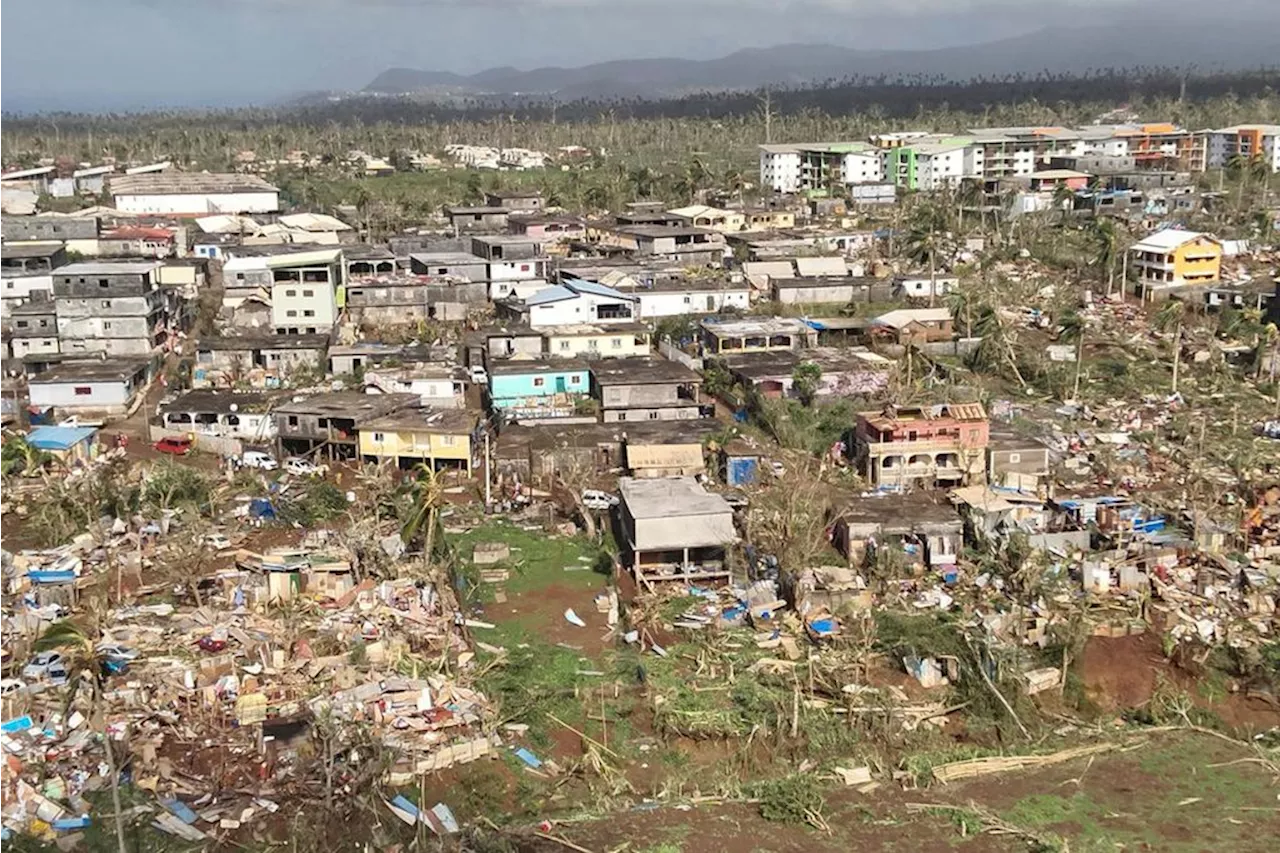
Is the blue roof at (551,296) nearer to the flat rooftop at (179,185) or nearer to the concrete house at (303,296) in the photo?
the concrete house at (303,296)

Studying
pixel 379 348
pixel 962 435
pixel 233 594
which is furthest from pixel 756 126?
pixel 233 594

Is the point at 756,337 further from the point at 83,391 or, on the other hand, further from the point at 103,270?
the point at 103,270

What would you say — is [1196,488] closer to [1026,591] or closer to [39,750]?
[1026,591]

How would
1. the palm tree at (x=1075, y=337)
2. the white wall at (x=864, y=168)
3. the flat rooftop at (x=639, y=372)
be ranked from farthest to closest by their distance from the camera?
the white wall at (x=864, y=168), the palm tree at (x=1075, y=337), the flat rooftop at (x=639, y=372)

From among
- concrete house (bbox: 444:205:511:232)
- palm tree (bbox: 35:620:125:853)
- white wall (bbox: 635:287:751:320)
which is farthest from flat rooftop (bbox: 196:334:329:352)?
concrete house (bbox: 444:205:511:232)

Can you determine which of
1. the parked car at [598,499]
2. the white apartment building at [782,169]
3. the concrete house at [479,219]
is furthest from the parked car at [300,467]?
the white apartment building at [782,169]

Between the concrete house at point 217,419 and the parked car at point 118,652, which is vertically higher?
the concrete house at point 217,419

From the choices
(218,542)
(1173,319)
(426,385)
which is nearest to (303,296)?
(426,385)
